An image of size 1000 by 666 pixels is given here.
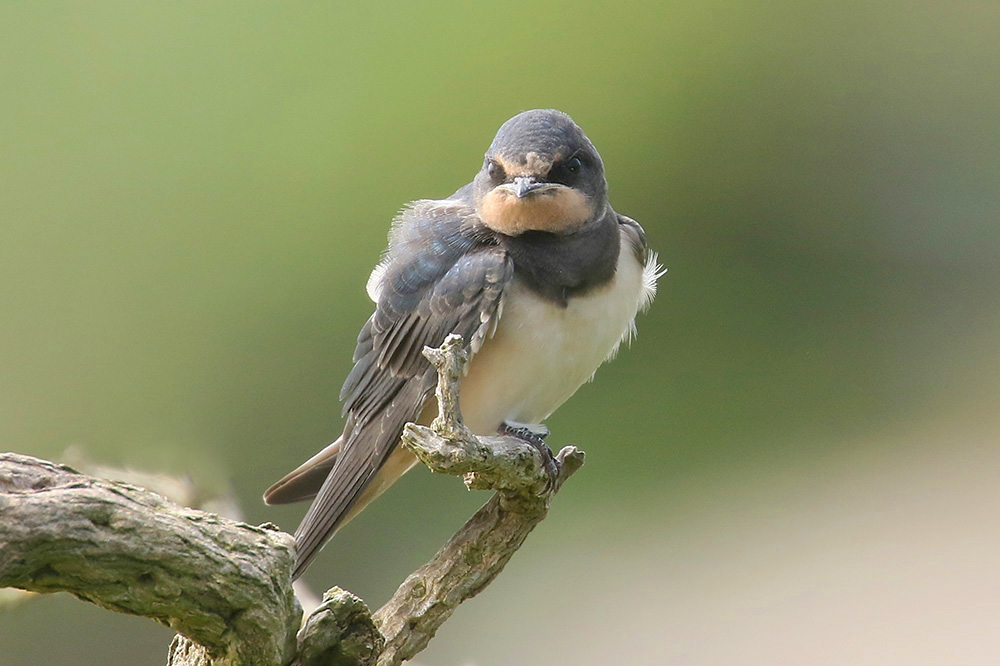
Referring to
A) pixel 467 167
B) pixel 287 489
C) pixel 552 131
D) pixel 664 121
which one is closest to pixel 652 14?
pixel 664 121

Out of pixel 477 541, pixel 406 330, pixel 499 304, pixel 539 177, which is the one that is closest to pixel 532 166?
pixel 539 177

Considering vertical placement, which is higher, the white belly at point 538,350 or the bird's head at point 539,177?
the bird's head at point 539,177

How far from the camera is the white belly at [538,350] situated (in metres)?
1.68

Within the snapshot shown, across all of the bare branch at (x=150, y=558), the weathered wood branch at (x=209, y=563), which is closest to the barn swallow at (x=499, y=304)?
the weathered wood branch at (x=209, y=563)

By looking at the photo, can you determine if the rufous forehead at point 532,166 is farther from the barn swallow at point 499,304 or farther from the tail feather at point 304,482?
the tail feather at point 304,482

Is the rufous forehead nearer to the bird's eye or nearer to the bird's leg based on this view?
the bird's eye

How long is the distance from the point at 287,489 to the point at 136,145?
1.95 metres

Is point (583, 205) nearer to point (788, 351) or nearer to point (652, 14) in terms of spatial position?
point (652, 14)

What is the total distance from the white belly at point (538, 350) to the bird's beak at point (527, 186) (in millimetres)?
154

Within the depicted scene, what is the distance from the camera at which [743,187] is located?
407 cm

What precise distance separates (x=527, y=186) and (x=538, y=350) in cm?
27

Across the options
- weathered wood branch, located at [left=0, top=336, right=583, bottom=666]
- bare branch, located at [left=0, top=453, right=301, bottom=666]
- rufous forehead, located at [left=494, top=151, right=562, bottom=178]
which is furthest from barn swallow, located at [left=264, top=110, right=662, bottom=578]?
bare branch, located at [left=0, top=453, right=301, bottom=666]

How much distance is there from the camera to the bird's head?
1.64 m

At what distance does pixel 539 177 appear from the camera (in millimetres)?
1642
